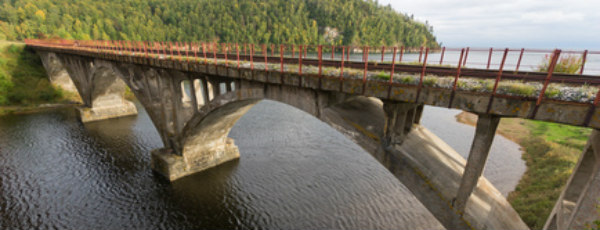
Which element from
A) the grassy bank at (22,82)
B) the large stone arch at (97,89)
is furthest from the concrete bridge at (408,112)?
the grassy bank at (22,82)

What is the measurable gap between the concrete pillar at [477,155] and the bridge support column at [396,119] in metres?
1.95

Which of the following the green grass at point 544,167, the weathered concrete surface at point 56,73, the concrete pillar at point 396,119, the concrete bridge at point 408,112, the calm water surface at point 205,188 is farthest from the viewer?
the weathered concrete surface at point 56,73

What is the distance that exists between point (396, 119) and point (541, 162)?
22.8m

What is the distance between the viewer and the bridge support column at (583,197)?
452cm

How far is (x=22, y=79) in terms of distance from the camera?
129 ft

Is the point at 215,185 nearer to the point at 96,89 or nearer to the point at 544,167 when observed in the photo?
the point at 96,89

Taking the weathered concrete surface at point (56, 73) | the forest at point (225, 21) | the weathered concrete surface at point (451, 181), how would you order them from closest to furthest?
the weathered concrete surface at point (451, 181) < the weathered concrete surface at point (56, 73) < the forest at point (225, 21)

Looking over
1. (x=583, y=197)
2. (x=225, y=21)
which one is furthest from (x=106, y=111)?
(x=225, y=21)

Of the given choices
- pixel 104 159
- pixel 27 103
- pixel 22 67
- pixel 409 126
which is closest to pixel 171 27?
pixel 22 67

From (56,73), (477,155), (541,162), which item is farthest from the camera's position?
(56,73)

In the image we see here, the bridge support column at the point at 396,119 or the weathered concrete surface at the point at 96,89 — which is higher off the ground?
the bridge support column at the point at 396,119

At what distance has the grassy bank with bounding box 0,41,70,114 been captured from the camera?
35781 mm

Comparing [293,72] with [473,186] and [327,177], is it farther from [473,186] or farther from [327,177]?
[327,177]

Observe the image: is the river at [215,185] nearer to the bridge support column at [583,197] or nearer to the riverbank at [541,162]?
the riverbank at [541,162]
